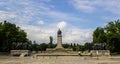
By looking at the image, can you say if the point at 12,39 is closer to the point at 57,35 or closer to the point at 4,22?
the point at 4,22

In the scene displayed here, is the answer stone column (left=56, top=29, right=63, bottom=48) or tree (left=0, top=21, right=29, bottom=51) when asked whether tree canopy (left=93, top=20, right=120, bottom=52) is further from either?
tree (left=0, top=21, right=29, bottom=51)

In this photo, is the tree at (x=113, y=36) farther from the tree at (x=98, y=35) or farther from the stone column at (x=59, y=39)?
the stone column at (x=59, y=39)

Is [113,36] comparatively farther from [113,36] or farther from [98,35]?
[98,35]

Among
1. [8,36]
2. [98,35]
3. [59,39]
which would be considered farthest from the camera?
[98,35]

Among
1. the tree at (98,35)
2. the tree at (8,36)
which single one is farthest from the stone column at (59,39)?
the tree at (98,35)

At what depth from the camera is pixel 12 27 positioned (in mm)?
87438

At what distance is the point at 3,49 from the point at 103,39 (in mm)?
32348

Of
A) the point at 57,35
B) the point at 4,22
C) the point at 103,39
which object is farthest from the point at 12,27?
the point at 103,39

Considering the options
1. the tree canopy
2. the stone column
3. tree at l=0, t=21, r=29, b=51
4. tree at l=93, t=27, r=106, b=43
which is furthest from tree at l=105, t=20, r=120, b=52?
tree at l=0, t=21, r=29, b=51

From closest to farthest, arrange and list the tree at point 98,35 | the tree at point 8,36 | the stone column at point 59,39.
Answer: the stone column at point 59,39 < the tree at point 8,36 < the tree at point 98,35

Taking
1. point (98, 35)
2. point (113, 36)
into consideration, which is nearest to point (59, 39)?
point (113, 36)

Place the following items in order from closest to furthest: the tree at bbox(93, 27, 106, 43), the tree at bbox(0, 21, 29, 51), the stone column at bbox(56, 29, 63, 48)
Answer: the stone column at bbox(56, 29, 63, 48)
the tree at bbox(0, 21, 29, 51)
the tree at bbox(93, 27, 106, 43)

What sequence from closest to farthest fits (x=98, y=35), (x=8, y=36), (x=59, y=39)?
(x=59, y=39), (x=8, y=36), (x=98, y=35)

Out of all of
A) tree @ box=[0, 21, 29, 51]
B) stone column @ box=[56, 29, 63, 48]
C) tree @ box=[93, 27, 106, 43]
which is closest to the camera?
stone column @ box=[56, 29, 63, 48]
